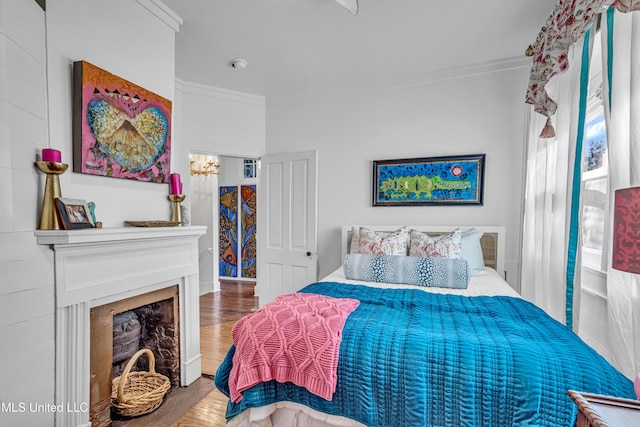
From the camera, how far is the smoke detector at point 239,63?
2811mm

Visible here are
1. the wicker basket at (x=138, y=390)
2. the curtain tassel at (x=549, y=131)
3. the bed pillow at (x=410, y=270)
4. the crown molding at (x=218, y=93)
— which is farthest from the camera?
the crown molding at (x=218, y=93)

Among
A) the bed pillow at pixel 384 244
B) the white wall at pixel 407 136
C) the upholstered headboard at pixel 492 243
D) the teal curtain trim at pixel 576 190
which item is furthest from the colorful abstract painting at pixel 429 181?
the teal curtain trim at pixel 576 190

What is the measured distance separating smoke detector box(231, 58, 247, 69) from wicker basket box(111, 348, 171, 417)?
2514 mm

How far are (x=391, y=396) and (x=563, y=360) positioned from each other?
62cm

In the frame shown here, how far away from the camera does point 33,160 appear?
136cm

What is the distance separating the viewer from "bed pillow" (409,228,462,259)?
242 centimetres

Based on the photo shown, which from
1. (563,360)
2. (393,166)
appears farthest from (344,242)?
(563,360)

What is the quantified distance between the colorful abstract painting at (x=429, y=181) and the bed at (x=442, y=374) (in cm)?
151

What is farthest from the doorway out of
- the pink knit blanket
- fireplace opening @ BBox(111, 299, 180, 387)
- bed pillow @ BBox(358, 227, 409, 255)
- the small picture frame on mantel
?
the pink knit blanket

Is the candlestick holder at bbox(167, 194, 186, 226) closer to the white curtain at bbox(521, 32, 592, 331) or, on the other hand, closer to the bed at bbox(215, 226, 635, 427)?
the bed at bbox(215, 226, 635, 427)

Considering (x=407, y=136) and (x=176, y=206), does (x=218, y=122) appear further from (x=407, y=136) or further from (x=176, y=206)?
(x=407, y=136)

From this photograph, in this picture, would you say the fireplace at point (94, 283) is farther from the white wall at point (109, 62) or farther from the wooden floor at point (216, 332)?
the wooden floor at point (216, 332)

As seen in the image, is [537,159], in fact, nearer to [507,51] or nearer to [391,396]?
[507,51]

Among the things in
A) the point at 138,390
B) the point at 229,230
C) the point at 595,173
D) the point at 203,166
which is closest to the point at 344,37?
the point at 595,173
